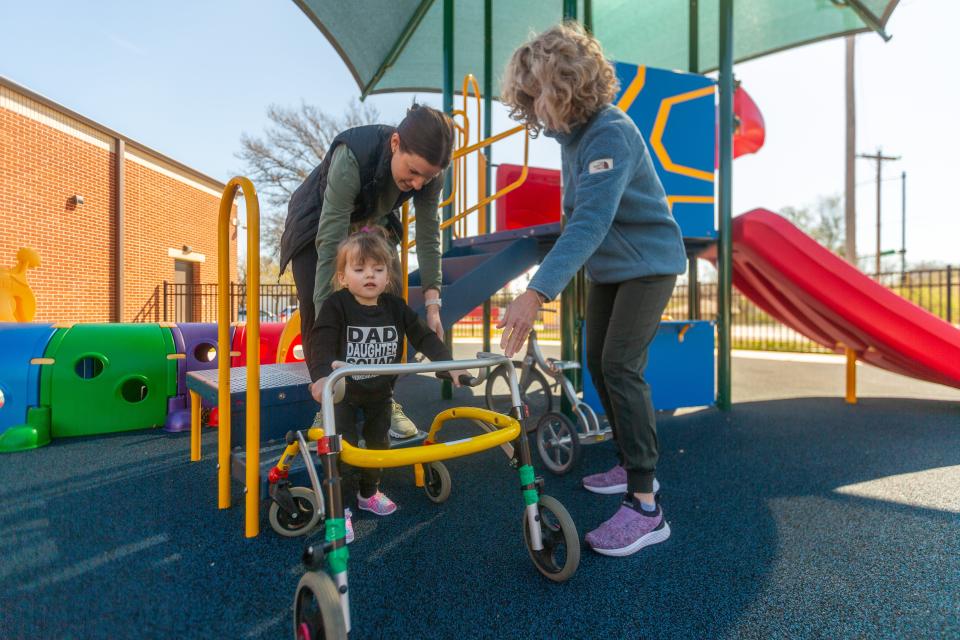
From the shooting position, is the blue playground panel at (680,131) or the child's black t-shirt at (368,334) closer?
the child's black t-shirt at (368,334)

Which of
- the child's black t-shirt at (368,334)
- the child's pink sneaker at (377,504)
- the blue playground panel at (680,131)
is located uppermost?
the blue playground panel at (680,131)

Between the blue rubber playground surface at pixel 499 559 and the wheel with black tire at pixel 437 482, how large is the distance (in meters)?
0.05

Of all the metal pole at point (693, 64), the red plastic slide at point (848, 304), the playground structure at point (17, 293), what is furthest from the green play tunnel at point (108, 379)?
the red plastic slide at point (848, 304)

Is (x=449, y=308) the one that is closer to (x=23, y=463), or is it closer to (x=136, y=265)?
(x=23, y=463)

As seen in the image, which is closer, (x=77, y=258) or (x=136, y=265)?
(x=77, y=258)

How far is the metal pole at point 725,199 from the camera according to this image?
4.10 meters

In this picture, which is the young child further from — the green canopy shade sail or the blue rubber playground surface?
the green canopy shade sail

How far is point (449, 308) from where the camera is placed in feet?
10.0

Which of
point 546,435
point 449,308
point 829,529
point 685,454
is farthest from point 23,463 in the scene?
point 829,529

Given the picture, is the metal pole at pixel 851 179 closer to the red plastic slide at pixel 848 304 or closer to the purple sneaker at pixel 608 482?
the red plastic slide at pixel 848 304

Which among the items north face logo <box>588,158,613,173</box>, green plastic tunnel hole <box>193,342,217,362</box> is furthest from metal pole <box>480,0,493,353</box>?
north face logo <box>588,158,613,173</box>

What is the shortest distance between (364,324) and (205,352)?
2.79 m

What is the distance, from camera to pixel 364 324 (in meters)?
1.94

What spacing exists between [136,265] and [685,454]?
15058mm
